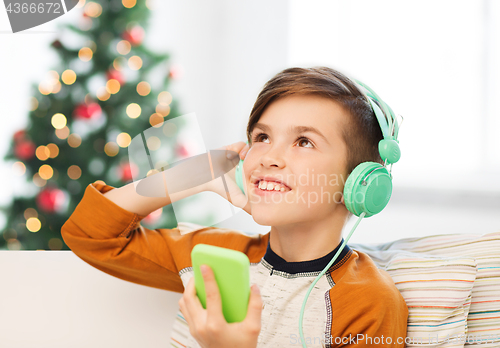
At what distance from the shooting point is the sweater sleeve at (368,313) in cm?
74

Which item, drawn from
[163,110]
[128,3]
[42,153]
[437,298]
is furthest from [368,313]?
[128,3]

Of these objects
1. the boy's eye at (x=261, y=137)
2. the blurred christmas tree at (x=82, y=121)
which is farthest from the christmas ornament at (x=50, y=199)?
the boy's eye at (x=261, y=137)

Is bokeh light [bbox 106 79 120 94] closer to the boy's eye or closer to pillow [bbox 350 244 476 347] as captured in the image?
the boy's eye

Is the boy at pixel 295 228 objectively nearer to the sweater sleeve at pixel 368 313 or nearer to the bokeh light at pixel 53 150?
the sweater sleeve at pixel 368 313

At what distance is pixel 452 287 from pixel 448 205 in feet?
6.15

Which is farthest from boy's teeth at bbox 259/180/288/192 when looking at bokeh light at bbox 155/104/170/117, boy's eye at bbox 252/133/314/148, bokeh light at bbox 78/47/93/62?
bokeh light at bbox 78/47/93/62

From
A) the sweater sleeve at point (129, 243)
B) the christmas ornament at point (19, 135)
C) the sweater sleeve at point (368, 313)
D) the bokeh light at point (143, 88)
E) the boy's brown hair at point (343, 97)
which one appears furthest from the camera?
the bokeh light at point (143, 88)

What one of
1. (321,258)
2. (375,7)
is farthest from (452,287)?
(375,7)

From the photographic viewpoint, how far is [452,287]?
810 millimetres

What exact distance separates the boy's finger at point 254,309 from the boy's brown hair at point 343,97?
1.32ft

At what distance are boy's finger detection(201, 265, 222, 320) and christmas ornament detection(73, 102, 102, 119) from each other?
1.83 metres

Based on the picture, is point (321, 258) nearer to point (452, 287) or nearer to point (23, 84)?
point (452, 287)

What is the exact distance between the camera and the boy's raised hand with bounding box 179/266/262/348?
0.56 m

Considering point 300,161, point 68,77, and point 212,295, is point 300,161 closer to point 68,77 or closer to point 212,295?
point 212,295
